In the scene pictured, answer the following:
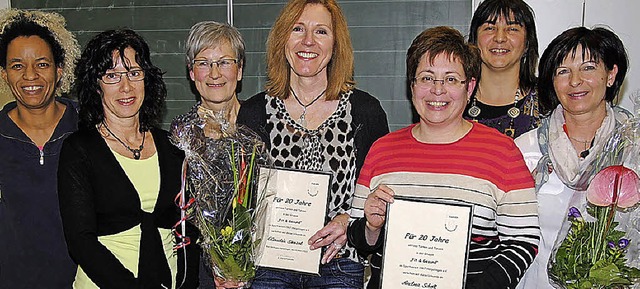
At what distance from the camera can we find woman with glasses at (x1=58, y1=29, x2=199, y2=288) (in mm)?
2270

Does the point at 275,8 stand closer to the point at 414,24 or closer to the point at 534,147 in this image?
the point at 414,24

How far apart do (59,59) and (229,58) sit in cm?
76

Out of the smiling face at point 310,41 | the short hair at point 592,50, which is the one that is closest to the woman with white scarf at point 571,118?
the short hair at point 592,50

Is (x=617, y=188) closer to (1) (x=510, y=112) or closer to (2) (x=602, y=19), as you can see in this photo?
(1) (x=510, y=112)

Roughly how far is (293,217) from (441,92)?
72cm

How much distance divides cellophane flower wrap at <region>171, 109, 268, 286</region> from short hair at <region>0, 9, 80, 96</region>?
93cm

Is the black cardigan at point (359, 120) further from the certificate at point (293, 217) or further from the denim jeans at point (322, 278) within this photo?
the denim jeans at point (322, 278)

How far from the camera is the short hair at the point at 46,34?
274cm

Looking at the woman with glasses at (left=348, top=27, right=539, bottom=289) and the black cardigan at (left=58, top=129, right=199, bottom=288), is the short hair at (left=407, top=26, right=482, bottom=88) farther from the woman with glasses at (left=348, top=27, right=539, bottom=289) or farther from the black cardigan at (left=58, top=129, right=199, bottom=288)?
the black cardigan at (left=58, top=129, right=199, bottom=288)

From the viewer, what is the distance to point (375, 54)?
386cm

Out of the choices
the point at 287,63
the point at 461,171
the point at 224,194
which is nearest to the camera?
the point at 461,171

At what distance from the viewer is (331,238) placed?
7.62ft

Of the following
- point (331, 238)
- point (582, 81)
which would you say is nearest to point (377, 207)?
point (331, 238)

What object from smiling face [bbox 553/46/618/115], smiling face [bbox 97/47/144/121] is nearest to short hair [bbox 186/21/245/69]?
smiling face [bbox 97/47/144/121]
